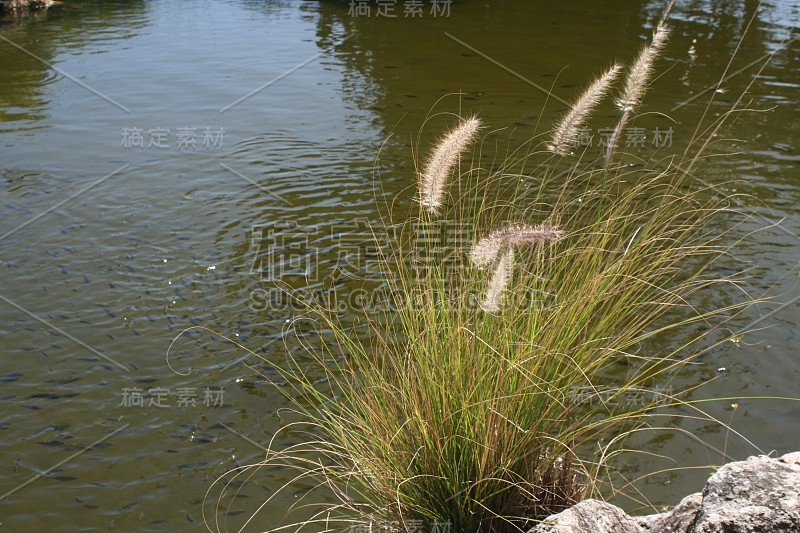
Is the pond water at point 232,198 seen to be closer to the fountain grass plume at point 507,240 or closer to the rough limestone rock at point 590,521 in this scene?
the rough limestone rock at point 590,521

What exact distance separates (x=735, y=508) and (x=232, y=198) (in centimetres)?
519

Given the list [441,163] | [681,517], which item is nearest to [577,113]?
[441,163]

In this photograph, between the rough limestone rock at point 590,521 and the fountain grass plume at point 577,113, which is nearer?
the rough limestone rock at point 590,521

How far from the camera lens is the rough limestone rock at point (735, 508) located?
79.8 inches

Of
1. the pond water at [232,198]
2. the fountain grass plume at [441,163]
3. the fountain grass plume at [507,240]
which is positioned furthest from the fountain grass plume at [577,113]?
the pond water at [232,198]

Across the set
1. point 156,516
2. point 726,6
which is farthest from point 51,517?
point 726,6

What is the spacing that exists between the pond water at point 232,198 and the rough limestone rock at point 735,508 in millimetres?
1132

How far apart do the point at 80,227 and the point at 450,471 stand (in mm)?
4403

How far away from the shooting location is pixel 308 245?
19.0 feet

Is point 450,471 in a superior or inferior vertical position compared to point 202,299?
superior

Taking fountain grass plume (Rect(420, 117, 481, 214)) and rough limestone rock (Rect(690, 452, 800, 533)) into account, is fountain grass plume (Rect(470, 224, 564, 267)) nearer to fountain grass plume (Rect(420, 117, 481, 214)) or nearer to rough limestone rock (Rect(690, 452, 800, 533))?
fountain grass plume (Rect(420, 117, 481, 214))

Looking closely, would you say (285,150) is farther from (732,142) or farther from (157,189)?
(732,142)

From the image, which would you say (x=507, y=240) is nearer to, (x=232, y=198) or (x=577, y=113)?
(x=577, y=113)

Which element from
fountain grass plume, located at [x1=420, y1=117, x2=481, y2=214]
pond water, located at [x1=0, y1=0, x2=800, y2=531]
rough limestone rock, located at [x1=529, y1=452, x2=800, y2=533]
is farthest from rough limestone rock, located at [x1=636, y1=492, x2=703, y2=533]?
fountain grass plume, located at [x1=420, y1=117, x2=481, y2=214]
